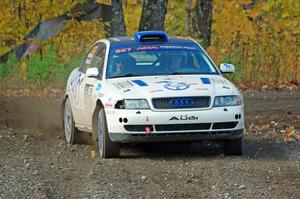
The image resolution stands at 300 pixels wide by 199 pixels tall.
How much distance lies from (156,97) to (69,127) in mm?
2942

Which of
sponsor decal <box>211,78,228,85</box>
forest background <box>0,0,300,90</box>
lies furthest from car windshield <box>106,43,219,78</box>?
forest background <box>0,0,300,90</box>

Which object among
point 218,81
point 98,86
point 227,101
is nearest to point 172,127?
point 227,101

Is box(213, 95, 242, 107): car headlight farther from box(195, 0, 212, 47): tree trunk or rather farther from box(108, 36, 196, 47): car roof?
box(195, 0, 212, 47): tree trunk

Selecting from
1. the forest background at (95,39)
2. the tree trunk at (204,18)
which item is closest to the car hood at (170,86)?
the forest background at (95,39)

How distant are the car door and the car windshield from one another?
23 centimetres

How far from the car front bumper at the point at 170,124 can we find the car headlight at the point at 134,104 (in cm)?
6

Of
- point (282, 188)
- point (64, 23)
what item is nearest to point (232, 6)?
point (64, 23)

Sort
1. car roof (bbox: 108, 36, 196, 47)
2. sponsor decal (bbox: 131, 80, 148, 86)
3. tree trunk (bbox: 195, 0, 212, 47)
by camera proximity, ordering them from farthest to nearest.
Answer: tree trunk (bbox: 195, 0, 212, 47) → car roof (bbox: 108, 36, 196, 47) → sponsor decal (bbox: 131, 80, 148, 86)

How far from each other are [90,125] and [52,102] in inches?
330

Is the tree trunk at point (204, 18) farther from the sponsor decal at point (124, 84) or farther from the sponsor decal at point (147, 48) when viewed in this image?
the sponsor decal at point (124, 84)

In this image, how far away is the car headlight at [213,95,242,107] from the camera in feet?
37.0

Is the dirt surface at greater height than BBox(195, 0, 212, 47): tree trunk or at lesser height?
greater

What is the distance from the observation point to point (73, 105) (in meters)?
13.5

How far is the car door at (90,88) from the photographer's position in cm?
1229
